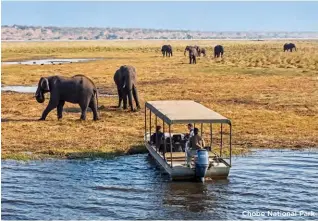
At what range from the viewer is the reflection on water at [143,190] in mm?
16984

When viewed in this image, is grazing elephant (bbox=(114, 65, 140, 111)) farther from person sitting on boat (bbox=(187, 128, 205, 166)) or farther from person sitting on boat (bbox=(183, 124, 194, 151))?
person sitting on boat (bbox=(187, 128, 205, 166))

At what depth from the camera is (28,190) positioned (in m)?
19.0

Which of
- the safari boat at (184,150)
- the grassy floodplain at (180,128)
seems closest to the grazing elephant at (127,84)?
the grassy floodplain at (180,128)

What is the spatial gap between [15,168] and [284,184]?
8.41 m

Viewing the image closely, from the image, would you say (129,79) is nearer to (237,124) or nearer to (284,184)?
(237,124)

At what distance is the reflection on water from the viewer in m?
17.0

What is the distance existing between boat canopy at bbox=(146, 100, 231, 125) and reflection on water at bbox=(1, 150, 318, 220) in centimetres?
178

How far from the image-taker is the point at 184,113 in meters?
21.3

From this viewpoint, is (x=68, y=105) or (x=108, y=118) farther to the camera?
(x=68, y=105)

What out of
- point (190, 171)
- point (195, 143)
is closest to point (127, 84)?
point (195, 143)

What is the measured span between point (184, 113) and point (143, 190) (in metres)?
3.42

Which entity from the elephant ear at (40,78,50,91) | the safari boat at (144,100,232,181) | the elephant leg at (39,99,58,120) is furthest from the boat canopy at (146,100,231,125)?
the elephant ear at (40,78,50,91)

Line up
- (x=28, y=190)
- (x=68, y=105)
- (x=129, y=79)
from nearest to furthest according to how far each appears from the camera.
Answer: (x=28, y=190)
(x=129, y=79)
(x=68, y=105)

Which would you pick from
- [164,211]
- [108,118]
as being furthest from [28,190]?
[108,118]
